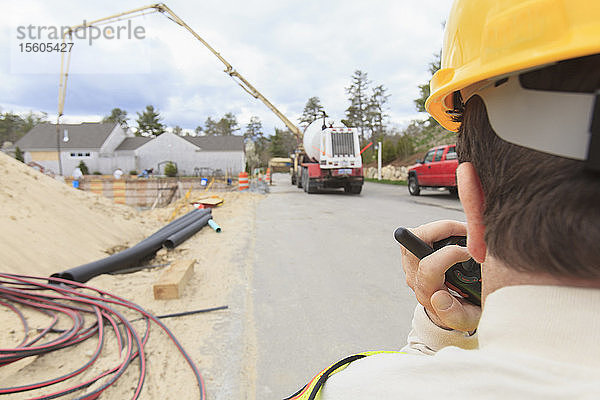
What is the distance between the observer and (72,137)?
4962 cm

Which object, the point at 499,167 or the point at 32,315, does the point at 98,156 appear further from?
the point at 499,167

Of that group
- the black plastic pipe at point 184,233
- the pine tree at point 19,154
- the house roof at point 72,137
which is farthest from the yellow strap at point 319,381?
the pine tree at point 19,154

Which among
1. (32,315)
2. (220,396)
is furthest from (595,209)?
(32,315)

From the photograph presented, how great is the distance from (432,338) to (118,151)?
5993cm

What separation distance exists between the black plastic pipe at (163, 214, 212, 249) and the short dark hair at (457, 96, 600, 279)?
591 centimetres

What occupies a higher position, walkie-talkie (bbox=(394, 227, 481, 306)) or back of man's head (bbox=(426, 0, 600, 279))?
back of man's head (bbox=(426, 0, 600, 279))

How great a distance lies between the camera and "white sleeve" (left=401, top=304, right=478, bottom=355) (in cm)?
100

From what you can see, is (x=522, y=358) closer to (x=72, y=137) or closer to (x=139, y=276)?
(x=139, y=276)

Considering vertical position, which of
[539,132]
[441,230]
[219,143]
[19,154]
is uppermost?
[219,143]

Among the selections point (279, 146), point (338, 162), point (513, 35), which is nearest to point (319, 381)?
point (513, 35)

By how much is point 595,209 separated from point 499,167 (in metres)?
0.16

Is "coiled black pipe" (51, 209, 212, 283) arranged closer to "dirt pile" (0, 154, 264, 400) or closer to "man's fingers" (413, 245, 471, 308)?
"dirt pile" (0, 154, 264, 400)

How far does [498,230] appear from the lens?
605mm

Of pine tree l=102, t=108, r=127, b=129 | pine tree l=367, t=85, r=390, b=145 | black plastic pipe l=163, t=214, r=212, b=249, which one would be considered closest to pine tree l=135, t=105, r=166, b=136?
pine tree l=102, t=108, r=127, b=129
